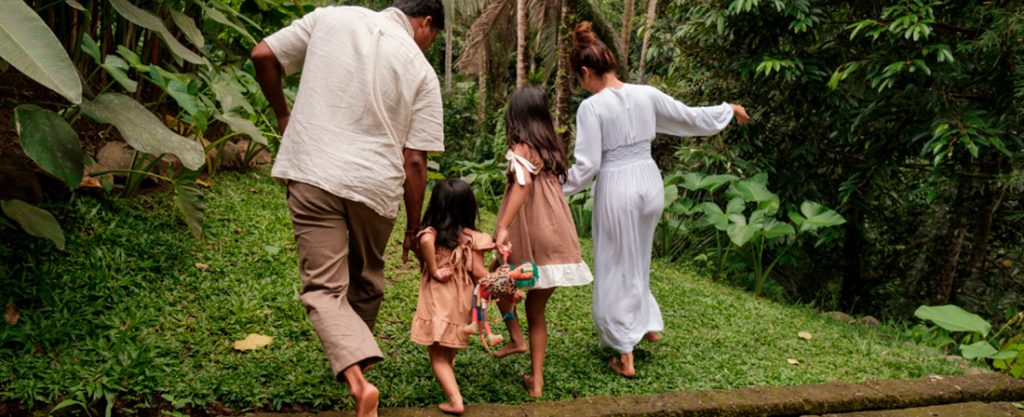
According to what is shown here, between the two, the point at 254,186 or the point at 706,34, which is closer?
the point at 254,186

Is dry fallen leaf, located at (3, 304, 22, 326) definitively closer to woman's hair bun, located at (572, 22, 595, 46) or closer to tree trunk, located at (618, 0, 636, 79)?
woman's hair bun, located at (572, 22, 595, 46)

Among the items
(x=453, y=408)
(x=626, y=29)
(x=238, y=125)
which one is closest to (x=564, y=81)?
(x=238, y=125)

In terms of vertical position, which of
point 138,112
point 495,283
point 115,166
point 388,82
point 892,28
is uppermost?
point 892,28

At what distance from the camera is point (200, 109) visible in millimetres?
3977

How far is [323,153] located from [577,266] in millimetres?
1260

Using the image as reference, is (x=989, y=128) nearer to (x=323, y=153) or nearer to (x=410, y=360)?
(x=410, y=360)

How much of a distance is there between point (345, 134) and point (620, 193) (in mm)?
1491

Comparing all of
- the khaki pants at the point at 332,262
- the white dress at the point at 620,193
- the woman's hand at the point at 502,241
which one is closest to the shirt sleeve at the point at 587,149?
the white dress at the point at 620,193

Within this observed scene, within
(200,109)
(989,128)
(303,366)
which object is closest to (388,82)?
(303,366)

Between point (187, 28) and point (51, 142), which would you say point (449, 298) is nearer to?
point (51, 142)

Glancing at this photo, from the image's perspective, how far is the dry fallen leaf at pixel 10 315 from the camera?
3.20 meters

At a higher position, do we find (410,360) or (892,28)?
(892,28)

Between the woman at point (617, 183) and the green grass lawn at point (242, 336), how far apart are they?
0.86ft

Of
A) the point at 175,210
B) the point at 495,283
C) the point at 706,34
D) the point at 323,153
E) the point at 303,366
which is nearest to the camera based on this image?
the point at 323,153
